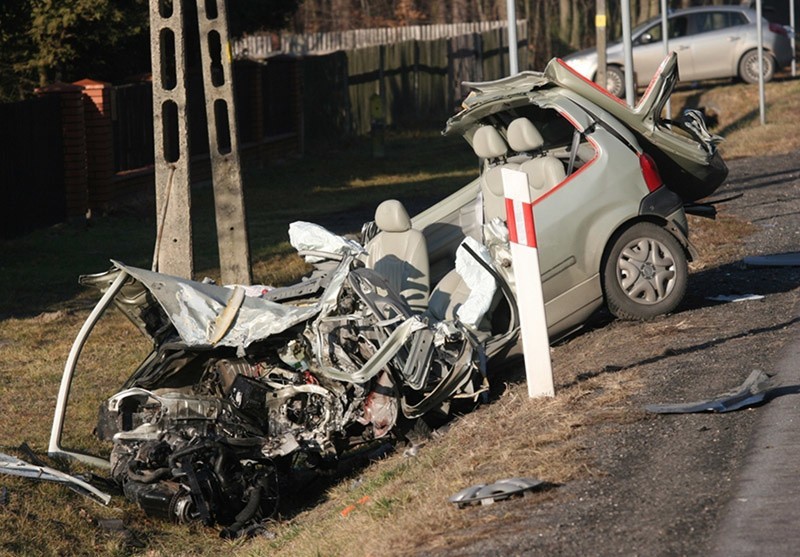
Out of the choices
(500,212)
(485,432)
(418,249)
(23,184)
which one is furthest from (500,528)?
(23,184)

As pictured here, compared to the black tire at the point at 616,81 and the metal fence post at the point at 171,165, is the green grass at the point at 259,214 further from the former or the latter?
the black tire at the point at 616,81

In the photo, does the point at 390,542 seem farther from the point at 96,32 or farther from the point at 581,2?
the point at 581,2

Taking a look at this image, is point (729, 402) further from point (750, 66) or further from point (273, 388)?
point (750, 66)

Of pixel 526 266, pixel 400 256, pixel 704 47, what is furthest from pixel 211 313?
pixel 704 47

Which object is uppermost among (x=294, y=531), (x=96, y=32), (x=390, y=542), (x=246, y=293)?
(x=96, y=32)

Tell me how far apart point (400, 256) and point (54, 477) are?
111 inches

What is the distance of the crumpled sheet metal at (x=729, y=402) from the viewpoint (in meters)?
7.07

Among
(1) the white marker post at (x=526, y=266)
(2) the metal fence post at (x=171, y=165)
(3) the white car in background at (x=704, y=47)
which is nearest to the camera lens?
(1) the white marker post at (x=526, y=266)

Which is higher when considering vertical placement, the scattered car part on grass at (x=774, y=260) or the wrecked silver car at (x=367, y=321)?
the wrecked silver car at (x=367, y=321)

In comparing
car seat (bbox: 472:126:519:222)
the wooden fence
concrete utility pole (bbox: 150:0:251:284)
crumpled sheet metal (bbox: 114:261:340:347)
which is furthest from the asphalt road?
the wooden fence

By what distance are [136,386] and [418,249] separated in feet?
7.19

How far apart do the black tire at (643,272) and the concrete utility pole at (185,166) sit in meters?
4.54

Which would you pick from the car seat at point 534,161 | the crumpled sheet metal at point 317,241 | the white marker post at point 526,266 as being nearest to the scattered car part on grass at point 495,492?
the white marker post at point 526,266

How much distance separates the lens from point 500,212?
10.5 meters
